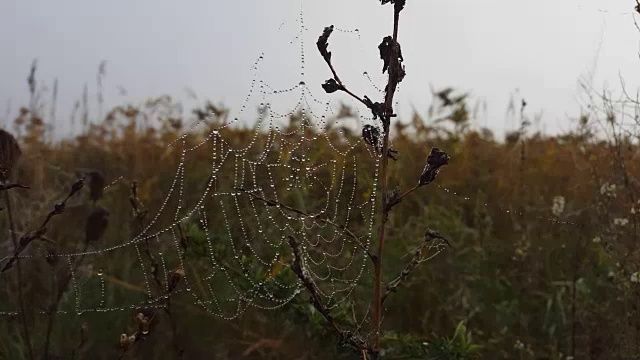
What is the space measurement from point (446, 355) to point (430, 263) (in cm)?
119

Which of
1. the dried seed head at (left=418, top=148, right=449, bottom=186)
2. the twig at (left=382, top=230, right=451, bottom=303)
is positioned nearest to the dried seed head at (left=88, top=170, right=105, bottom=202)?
the twig at (left=382, top=230, right=451, bottom=303)

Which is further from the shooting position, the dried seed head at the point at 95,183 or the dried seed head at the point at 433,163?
the dried seed head at the point at 95,183

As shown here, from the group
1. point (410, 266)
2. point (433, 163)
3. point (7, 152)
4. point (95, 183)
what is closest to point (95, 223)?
point (95, 183)

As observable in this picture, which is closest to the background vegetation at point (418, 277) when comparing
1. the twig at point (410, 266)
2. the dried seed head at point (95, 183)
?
the dried seed head at point (95, 183)

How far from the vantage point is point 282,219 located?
10.6ft

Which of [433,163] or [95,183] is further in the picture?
[95,183]

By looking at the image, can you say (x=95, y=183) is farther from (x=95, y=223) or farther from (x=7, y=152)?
(x=7, y=152)

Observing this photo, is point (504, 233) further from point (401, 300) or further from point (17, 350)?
point (17, 350)

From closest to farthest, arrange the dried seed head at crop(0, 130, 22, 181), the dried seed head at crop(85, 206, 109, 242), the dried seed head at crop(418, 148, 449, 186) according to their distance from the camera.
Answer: the dried seed head at crop(418, 148, 449, 186) < the dried seed head at crop(0, 130, 22, 181) < the dried seed head at crop(85, 206, 109, 242)

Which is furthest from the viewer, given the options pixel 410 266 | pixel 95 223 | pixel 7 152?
pixel 95 223

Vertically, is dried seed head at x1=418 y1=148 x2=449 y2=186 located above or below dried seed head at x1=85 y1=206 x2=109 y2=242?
above

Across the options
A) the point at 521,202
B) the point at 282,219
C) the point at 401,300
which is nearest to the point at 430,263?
the point at 401,300

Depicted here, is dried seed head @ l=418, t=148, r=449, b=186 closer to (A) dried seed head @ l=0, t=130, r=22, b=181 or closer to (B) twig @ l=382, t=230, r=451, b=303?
(B) twig @ l=382, t=230, r=451, b=303

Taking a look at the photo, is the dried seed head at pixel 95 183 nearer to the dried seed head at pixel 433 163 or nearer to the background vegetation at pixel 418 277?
the background vegetation at pixel 418 277
